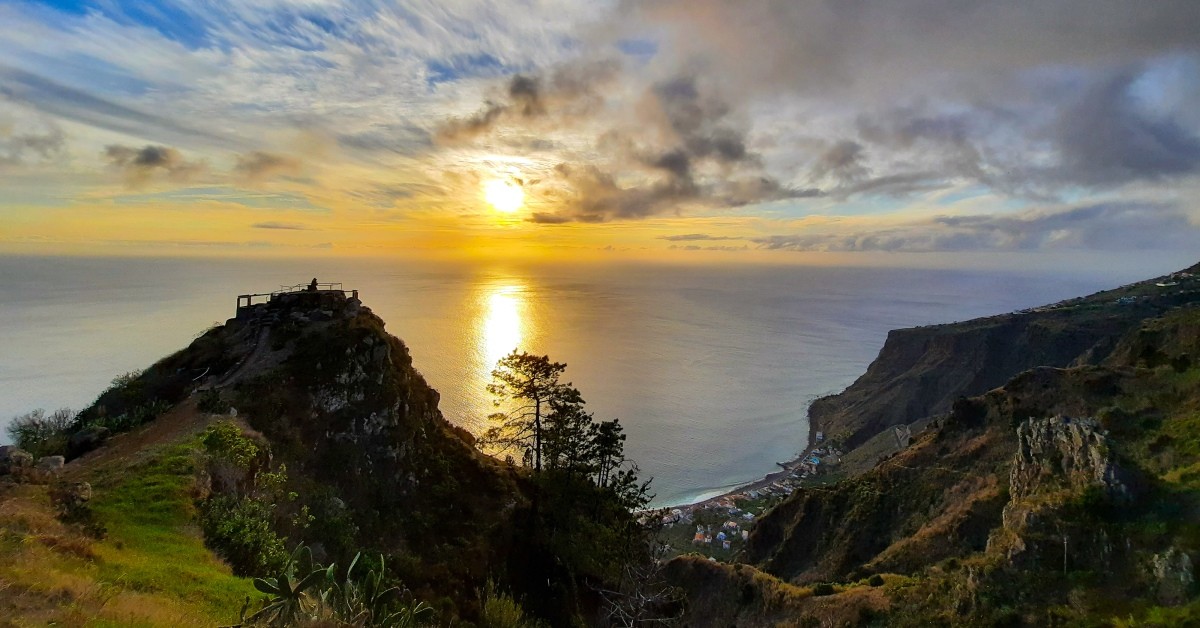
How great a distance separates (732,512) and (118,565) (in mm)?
62202

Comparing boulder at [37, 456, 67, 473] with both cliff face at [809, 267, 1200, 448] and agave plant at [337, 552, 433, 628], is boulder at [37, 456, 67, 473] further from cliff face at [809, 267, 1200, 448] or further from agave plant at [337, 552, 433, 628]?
cliff face at [809, 267, 1200, 448]

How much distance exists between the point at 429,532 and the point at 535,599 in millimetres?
6885

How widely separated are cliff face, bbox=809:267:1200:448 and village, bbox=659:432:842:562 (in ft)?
45.4

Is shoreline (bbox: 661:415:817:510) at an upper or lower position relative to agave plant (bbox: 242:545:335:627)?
lower

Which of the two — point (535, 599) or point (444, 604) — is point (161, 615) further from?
point (535, 599)

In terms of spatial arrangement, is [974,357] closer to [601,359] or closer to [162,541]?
[601,359]

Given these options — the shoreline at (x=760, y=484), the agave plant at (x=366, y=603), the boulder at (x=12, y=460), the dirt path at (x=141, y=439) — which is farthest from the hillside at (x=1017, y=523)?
the boulder at (x=12, y=460)

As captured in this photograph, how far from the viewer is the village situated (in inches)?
2152

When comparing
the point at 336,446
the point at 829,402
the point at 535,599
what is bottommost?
the point at 829,402

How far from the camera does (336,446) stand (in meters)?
26.5

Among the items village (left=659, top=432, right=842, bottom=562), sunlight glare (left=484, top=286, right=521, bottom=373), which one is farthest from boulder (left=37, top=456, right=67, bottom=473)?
sunlight glare (left=484, top=286, right=521, bottom=373)

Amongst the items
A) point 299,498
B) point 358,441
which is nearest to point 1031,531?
point 299,498

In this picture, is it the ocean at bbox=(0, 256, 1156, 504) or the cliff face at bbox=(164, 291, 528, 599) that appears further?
the ocean at bbox=(0, 256, 1156, 504)

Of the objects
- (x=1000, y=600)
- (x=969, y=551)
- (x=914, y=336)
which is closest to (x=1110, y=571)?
(x=1000, y=600)
